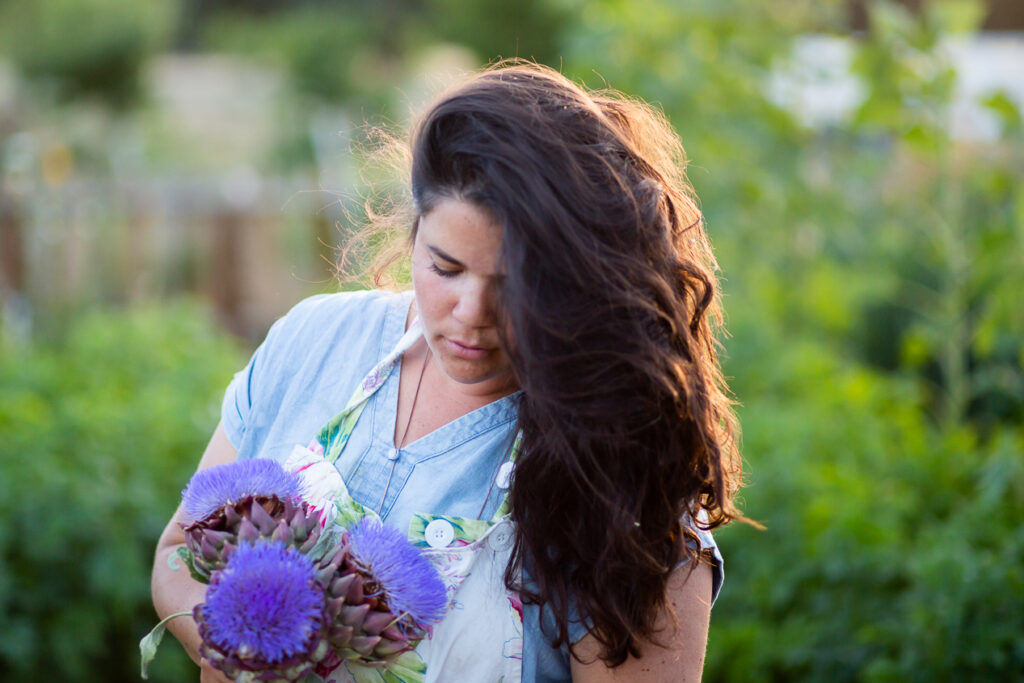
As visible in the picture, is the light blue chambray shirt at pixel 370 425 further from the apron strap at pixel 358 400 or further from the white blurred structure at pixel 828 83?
the white blurred structure at pixel 828 83

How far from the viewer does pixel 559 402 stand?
4.56 ft

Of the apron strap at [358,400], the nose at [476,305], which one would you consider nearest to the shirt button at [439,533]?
the apron strap at [358,400]

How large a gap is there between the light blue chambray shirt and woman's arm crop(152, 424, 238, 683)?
4 cm

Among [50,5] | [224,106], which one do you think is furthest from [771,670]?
[224,106]

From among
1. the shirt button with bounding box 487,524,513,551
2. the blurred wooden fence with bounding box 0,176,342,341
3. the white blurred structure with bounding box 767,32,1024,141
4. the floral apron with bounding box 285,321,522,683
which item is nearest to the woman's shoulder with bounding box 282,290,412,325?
the floral apron with bounding box 285,321,522,683

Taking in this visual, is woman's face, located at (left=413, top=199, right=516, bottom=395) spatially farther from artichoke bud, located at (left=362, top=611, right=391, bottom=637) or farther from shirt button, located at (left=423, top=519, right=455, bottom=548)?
artichoke bud, located at (left=362, top=611, right=391, bottom=637)

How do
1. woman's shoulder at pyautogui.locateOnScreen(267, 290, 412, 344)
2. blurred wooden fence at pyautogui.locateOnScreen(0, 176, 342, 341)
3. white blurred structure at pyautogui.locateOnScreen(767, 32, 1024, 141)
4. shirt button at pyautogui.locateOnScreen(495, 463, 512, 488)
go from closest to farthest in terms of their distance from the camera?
shirt button at pyautogui.locateOnScreen(495, 463, 512, 488) → woman's shoulder at pyautogui.locateOnScreen(267, 290, 412, 344) → white blurred structure at pyautogui.locateOnScreen(767, 32, 1024, 141) → blurred wooden fence at pyautogui.locateOnScreen(0, 176, 342, 341)

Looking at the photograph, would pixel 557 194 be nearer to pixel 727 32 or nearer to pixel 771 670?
pixel 771 670

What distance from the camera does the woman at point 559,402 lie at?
4.52 ft

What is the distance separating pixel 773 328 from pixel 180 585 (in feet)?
13.0

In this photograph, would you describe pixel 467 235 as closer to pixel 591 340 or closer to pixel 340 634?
pixel 591 340

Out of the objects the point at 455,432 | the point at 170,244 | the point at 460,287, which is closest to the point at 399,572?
the point at 455,432

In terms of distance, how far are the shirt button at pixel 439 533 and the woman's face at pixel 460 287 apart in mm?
229

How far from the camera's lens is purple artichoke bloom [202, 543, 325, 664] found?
47.1 inches
